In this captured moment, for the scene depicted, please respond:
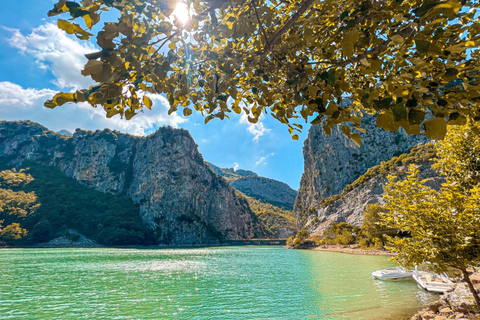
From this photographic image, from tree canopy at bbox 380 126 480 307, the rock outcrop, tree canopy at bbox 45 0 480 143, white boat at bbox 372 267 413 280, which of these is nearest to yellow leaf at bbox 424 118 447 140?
tree canopy at bbox 45 0 480 143

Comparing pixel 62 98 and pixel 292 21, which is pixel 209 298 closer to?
pixel 62 98

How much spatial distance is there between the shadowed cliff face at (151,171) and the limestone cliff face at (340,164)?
57.8 m

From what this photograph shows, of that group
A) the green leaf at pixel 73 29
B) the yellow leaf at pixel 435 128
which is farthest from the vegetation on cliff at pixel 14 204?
the yellow leaf at pixel 435 128

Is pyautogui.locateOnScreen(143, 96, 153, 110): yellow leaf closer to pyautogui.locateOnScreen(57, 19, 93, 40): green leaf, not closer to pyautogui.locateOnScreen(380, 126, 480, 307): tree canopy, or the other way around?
pyautogui.locateOnScreen(57, 19, 93, 40): green leaf

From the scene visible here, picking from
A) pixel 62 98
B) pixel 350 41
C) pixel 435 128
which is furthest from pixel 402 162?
pixel 62 98

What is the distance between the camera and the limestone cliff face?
86.1 metres

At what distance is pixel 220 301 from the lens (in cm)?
1678

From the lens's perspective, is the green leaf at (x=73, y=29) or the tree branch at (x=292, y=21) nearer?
the green leaf at (x=73, y=29)

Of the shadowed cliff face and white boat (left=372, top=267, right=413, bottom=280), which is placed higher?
the shadowed cliff face

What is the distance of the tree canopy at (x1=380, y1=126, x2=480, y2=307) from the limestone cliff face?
76.9 m

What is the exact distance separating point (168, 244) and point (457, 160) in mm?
136132

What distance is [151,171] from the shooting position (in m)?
141

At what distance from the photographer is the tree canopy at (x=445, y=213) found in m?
6.67

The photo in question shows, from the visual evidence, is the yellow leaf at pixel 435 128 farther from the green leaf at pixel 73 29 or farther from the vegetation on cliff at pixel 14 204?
the vegetation on cliff at pixel 14 204
